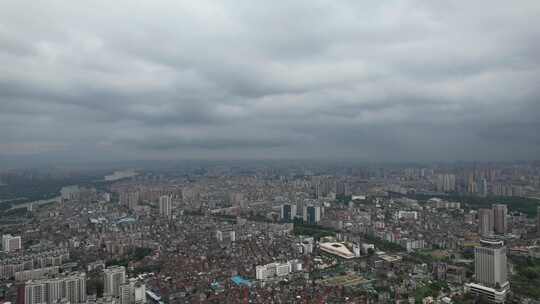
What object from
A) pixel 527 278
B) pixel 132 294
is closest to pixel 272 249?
pixel 132 294

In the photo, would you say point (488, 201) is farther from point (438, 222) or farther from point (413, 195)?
point (438, 222)

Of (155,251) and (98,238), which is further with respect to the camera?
(98,238)

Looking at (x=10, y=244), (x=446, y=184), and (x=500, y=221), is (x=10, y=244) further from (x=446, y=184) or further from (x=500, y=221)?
(x=446, y=184)

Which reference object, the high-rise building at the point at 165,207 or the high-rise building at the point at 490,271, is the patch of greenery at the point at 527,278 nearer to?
the high-rise building at the point at 490,271

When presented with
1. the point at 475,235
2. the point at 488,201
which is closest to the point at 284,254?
the point at 475,235

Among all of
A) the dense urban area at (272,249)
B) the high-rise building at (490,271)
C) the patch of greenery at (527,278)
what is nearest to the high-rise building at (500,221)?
the dense urban area at (272,249)

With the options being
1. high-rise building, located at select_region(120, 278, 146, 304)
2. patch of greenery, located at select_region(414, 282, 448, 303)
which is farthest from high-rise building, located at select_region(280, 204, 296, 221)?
high-rise building, located at select_region(120, 278, 146, 304)
